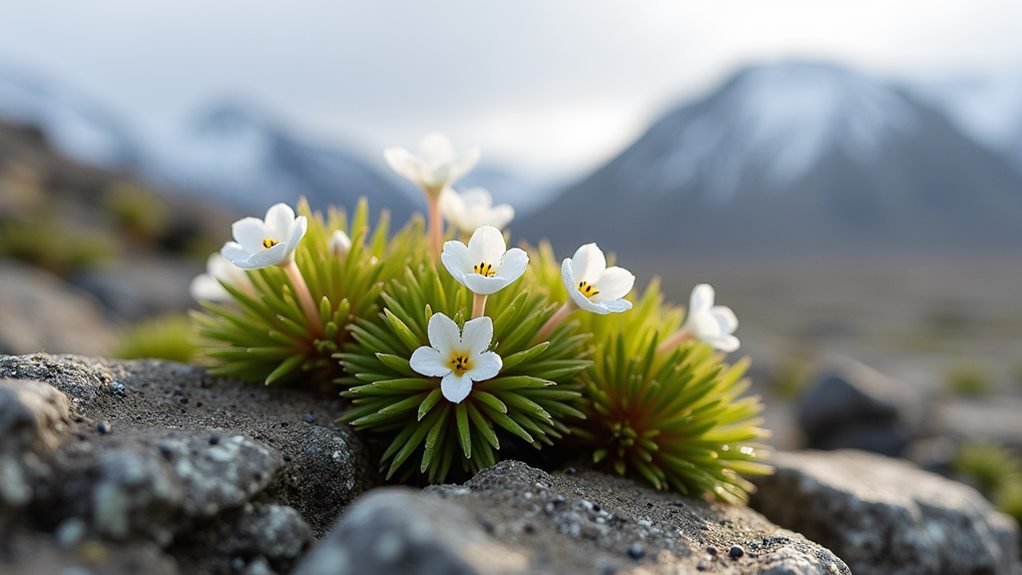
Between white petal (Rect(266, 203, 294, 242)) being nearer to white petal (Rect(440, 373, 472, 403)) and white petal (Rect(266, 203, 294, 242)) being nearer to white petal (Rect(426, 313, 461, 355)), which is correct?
white petal (Rect(426, 313, 461, 355))

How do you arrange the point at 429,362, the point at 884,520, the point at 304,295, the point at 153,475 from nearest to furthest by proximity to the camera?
the point at 153,475 < the point at 429,362 < the point at 304,295 < the point at 884,520

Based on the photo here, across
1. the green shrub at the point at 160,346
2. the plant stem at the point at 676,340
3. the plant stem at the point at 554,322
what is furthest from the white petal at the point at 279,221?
the green shrub at the point at 160,346

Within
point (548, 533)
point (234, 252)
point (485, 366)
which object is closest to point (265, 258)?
point (234, 252)

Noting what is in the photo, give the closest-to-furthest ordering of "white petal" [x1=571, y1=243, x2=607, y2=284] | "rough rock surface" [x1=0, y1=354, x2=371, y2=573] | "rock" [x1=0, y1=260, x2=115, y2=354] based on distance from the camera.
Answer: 1. "rough rock surface" [x1=0, y1=354, x2=371, y2=573]
2. "white petal" [x1=571, y1=243, x2=607, y2=284]
3. "rock" [x1=0, y1=260, x2=115, y2=354]

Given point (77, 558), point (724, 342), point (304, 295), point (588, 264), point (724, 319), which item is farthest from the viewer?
point (724, 319)

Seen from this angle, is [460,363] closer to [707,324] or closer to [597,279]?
[597,279]

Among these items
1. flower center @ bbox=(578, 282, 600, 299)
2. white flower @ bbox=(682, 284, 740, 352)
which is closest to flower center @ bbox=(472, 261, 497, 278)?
flower center @ bbox=(578, 282, 600, 299)

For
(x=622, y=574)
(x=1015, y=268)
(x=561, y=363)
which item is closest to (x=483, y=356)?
(x=561, y=363)
